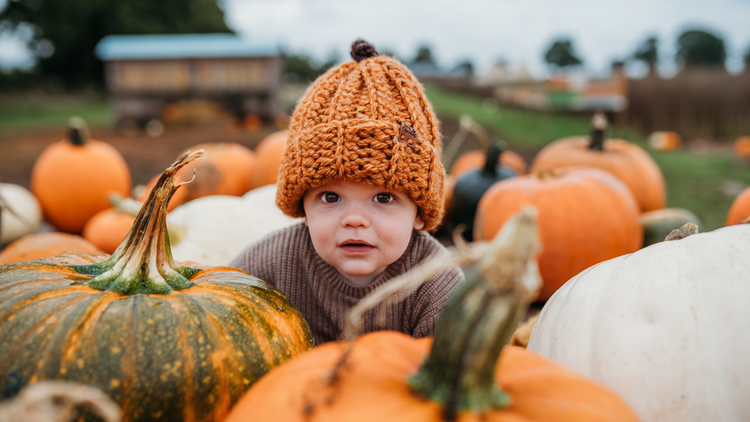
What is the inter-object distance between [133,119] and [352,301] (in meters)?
13.0

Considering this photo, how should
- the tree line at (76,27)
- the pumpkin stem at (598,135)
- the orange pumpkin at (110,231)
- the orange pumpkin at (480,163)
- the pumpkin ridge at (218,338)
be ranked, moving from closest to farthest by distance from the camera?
the pumpkin ridge at (218,338) < the orange pumpkin at (110,231) < the pumpkin stem at (598,135) < the orange pumpkin at (480,163) < the tree line at (76,27)

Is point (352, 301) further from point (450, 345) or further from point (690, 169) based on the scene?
point (690, 169)

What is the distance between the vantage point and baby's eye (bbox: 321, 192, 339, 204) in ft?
5.60

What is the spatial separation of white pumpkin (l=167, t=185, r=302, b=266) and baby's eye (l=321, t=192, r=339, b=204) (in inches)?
28.7

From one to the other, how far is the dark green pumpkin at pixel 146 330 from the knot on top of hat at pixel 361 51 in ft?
2.63

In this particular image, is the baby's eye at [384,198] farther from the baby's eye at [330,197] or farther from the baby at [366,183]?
the baby's eye at [330,197]

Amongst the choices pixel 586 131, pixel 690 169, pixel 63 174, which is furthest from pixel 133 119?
pixel 690 169

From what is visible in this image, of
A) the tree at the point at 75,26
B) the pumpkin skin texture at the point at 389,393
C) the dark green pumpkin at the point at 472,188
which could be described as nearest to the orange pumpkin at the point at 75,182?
the dark green pumpkin at the point at 472,188

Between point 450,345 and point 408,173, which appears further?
point 408,173

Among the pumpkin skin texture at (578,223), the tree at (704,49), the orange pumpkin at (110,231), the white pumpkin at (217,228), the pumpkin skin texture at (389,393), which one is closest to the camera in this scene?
the pumpkin skin texture at (389,393)

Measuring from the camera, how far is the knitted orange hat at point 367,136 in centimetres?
160

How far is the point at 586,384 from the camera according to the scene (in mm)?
960

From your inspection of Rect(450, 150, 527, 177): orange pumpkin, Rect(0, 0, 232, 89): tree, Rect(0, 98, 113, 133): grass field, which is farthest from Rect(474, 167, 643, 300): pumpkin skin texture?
Rect(0, 0, 232, 89): tree

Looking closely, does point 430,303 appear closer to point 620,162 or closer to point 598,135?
point 620,162
